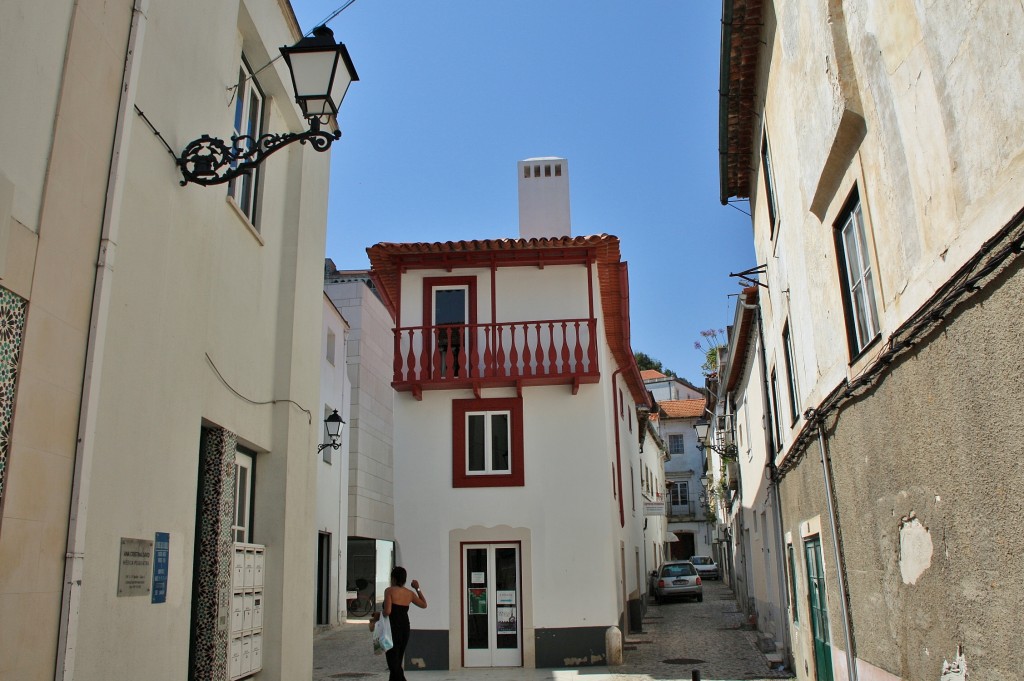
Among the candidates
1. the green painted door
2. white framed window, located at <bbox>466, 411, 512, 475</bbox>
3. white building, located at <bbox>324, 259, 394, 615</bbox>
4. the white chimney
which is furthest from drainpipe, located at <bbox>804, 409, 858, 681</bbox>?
white building, located at <bbox>324, 259, 394, 615</bbox>

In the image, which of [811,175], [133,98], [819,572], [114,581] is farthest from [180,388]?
[819,572]

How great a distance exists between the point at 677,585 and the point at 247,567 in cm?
2303

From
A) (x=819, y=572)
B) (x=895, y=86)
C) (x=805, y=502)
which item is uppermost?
(x=895, y=86)

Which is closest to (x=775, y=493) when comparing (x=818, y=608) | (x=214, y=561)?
(x=818, y=608)

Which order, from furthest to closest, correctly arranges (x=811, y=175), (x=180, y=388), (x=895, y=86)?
(x=811, y=175) → (x=180, y=388) → (x=895, y=86)

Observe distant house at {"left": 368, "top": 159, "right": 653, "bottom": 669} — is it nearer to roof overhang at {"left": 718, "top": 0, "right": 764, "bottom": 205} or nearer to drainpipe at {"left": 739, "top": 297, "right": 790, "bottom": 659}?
drainpipe at {"left": 739, "top": 297, "right": 790, "bottom": 659}

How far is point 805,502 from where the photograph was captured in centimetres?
901

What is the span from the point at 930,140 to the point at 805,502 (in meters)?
5.61

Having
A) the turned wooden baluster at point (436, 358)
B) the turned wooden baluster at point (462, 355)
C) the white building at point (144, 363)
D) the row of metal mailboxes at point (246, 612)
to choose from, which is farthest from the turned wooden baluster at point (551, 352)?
the row of metal mailboxes at point (246, 612)

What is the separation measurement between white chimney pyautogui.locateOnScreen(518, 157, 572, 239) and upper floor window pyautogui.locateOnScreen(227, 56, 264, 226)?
10.8 metres

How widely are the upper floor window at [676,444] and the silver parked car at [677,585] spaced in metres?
28.9

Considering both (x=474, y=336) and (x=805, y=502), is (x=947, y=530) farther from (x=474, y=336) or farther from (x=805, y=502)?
(x=474, y=336)

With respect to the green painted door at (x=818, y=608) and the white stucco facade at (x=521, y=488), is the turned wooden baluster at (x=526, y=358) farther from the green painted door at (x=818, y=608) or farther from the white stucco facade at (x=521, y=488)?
the green painted door at (x=818, y=608)

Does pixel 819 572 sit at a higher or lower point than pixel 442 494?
lower
